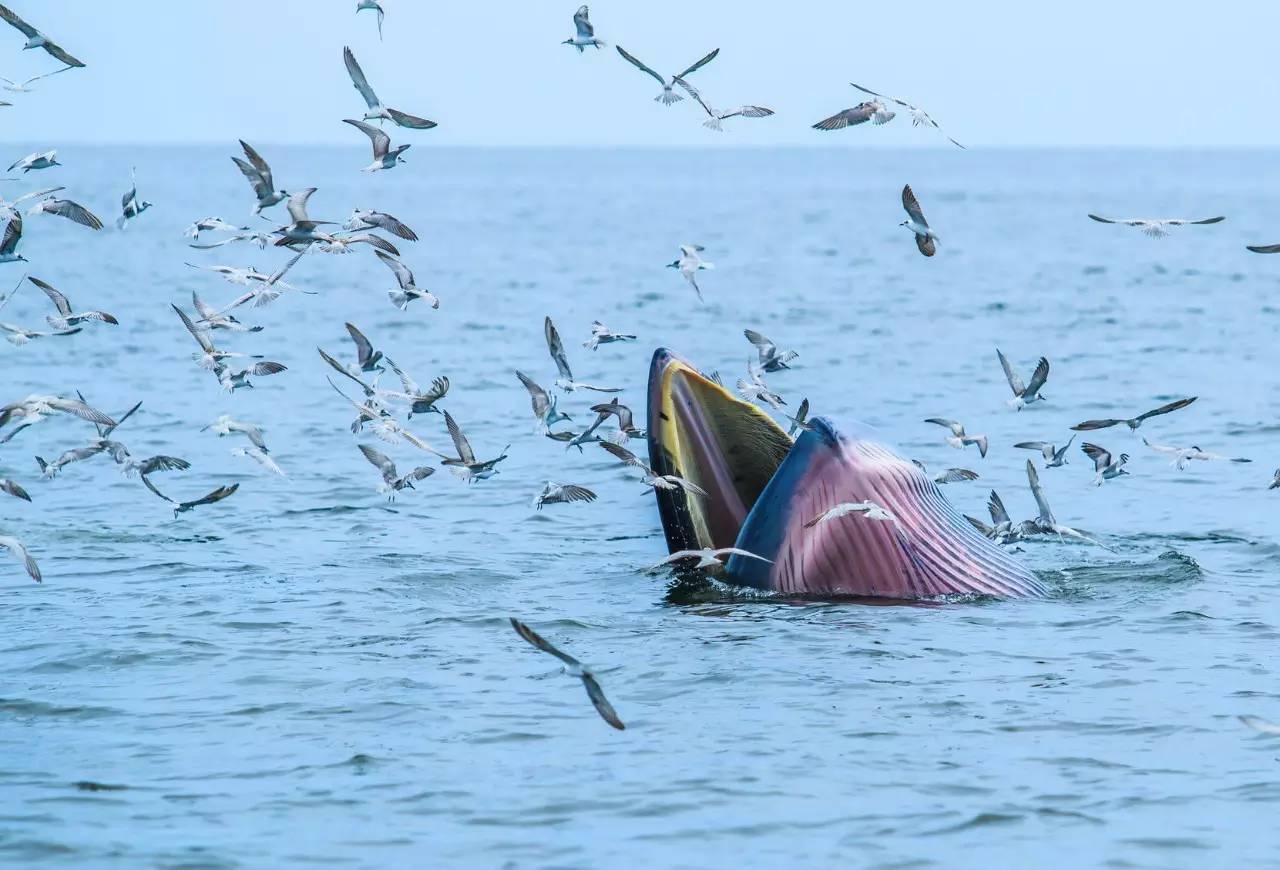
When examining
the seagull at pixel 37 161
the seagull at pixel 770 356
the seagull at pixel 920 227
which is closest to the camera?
the seagull at pixel 920 227

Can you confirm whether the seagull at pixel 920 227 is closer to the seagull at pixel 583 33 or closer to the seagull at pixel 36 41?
the seagull at pixel 583 33

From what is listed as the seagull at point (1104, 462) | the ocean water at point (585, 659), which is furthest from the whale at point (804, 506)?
the seagull at point (1104, 462)

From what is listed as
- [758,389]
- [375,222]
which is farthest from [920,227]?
[375,222]

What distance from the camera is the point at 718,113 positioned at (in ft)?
50.3

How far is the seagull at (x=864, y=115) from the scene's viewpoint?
48.8 ft

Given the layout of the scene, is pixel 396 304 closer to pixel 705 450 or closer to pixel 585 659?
pixel 705 450

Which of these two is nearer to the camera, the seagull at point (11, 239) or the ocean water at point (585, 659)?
the ocean water at point (585, 659)

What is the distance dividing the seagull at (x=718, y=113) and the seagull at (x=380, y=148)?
8.00 ft

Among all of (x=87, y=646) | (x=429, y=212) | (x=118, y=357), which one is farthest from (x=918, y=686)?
(x=429, y=212)

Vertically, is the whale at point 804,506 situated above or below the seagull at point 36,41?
below

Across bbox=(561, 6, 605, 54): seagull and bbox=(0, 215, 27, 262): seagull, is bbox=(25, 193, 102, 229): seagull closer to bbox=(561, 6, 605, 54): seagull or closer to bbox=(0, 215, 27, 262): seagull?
bbox=(0, 215, 27, 262): seagull

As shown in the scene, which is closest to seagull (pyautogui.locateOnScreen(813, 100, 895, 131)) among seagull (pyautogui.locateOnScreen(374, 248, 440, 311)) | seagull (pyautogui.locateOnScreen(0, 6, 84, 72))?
seagull (pyautogui.locateOnScreen(374, 248, 440, 311))

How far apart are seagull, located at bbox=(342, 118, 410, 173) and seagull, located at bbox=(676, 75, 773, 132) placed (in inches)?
96.0

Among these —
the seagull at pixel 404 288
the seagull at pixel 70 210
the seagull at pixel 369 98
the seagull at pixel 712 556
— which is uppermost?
the seagull at pixel 369 98
